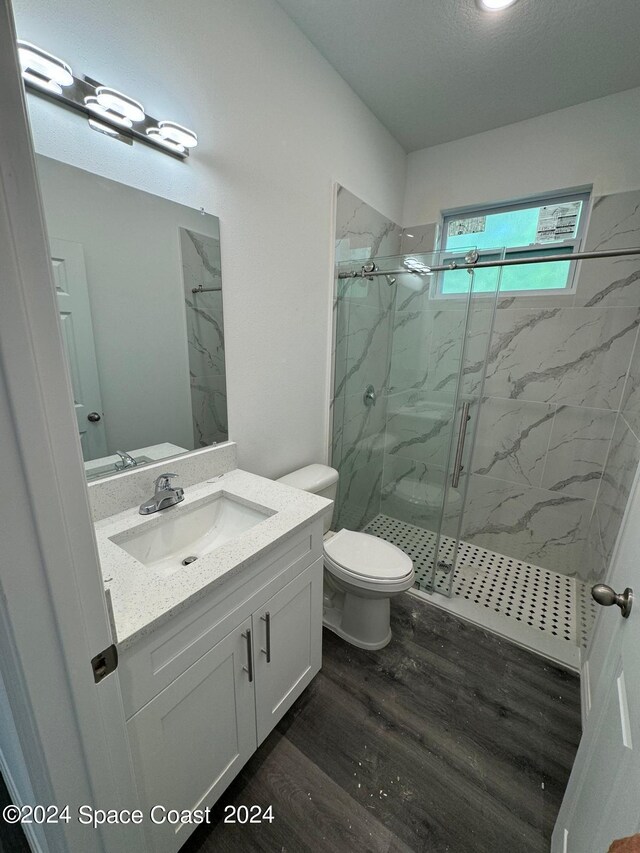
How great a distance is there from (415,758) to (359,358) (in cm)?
199

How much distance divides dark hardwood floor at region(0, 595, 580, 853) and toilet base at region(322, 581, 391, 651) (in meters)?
0.04

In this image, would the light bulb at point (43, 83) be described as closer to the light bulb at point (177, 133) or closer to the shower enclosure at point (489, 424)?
the light bulb at point (177, 133)

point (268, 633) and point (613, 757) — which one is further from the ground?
point (613, 757)

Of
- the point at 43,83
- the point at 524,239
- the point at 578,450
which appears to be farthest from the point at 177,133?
the point at 578,450

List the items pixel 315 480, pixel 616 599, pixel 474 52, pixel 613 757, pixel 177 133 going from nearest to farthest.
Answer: pixel 613 757
pixel 616 599
pixel 177 133
pixel 474 52
pixel 315 480

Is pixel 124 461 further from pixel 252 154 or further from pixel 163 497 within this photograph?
pixel 252 154

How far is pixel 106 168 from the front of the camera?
1.06m

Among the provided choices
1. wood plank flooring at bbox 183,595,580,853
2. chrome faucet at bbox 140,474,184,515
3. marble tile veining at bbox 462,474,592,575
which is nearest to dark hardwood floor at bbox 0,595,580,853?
wood plank flooring at bbox 183,595,580,853

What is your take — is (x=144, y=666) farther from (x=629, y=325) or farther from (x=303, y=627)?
(x=629, y=325)

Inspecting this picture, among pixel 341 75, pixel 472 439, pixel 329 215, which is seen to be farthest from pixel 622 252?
pixel 341 75

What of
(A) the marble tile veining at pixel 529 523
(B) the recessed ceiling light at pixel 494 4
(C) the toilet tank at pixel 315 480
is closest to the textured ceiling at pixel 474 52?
(B) the recessed ceiling light at pixel 494 4

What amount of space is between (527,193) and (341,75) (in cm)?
125

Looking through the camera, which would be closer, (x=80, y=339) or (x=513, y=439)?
(x=80, y=339)

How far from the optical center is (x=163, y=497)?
124 cm
